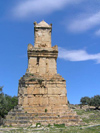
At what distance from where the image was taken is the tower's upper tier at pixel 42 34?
1545 cm

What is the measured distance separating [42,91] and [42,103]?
101cm

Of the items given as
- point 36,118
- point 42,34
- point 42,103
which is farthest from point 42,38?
point 36,118

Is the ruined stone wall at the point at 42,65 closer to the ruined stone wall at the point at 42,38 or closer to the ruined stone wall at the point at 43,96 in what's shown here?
the ruined stone wall at the point at 43,96

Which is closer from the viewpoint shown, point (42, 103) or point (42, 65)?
point (42, 103)

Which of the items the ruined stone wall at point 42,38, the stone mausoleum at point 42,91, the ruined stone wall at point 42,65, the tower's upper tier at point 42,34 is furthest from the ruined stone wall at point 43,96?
the tower's upper tier at point 42,34

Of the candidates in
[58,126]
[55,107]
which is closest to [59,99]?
[55,107]

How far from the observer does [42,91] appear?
13.0 meters

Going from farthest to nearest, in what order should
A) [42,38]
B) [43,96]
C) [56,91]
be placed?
[42,38], [56,91], [43,96]

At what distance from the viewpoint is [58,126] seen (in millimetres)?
10867

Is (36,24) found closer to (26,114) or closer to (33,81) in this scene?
(33,81)

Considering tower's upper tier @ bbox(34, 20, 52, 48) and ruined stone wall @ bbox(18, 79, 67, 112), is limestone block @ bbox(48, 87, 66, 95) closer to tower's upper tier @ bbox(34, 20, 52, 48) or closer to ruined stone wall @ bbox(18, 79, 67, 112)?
ruined stone wall @ bbox(18, 79, 67, 112)

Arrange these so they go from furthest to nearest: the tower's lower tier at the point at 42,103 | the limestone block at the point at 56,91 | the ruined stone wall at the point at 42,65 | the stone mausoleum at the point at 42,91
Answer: the ruined stone wall at the point at 42,65
the limestone block at the point at 56,91
the stone mausoleum at the point at 42,91
the tower's lower tier at the point at 42,103

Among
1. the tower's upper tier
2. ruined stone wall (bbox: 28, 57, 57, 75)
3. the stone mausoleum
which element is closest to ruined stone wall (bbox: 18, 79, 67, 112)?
the stone mausoleum

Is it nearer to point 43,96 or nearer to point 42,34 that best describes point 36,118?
point 43,96
